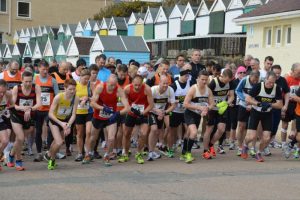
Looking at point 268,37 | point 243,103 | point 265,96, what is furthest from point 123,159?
point 268,37

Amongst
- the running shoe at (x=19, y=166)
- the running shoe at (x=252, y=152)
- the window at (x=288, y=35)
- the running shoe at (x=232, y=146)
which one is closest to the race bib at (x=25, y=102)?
the running shoe at (x=19, y=166)

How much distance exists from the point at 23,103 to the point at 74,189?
285 centimetres

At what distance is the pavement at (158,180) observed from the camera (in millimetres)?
8086

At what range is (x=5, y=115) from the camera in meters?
10.1

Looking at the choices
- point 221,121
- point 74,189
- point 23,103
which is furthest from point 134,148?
point 74,189

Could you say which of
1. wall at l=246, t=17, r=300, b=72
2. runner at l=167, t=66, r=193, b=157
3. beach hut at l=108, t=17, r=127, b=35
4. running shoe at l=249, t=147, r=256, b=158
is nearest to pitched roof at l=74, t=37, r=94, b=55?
wall at l=246, t=17, r=300, b=72

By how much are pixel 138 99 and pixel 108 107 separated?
69 cm

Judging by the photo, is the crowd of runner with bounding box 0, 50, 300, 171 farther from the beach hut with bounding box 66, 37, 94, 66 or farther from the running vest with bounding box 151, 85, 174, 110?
the beach hut with bounding box 66, 37, 94, 66

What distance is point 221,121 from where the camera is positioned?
11789 millimetres

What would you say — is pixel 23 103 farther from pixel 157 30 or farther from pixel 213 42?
pixel 157 30

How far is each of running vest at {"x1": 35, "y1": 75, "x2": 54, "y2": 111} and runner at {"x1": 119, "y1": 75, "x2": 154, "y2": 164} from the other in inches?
65.3

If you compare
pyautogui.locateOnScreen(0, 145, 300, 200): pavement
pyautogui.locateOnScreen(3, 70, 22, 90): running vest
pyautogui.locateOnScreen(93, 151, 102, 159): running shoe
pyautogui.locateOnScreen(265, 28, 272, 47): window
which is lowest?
pyautogui.locateOnScreen(93, 151, 102, 159): running shoe

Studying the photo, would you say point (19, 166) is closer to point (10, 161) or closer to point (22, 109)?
point (10, 161)

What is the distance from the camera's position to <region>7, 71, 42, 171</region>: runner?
33.4 ft
